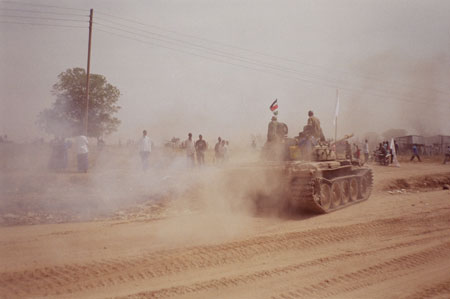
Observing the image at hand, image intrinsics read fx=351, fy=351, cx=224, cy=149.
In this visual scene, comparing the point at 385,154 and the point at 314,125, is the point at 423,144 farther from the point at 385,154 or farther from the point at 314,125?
the point at 314,125

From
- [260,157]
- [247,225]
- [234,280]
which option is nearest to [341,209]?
[260,157]

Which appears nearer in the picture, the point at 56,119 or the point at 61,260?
the point at 61,260

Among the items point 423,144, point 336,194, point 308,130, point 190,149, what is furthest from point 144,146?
point 423,144

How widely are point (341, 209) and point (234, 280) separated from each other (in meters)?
6.94

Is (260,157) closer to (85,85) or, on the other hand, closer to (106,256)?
(106,256)

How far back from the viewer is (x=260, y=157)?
38.5 ft

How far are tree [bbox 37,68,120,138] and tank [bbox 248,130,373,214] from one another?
276 inches

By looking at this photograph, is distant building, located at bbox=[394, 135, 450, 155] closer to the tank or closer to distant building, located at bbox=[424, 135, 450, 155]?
distant building, located at bbox=[424, 135, 450, 155]

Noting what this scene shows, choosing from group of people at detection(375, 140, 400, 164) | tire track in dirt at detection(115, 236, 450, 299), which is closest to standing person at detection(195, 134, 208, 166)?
tire track in dirt at detection(115, 236, 450, 299)

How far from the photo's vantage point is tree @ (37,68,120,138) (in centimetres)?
1270

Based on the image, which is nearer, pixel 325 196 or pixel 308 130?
pixel 325 196

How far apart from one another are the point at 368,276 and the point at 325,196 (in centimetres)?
552

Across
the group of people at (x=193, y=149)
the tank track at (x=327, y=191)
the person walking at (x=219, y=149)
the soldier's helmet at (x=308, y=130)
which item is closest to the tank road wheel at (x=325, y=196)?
the tank track at (x=327, y=191)

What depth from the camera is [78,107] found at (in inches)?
592
